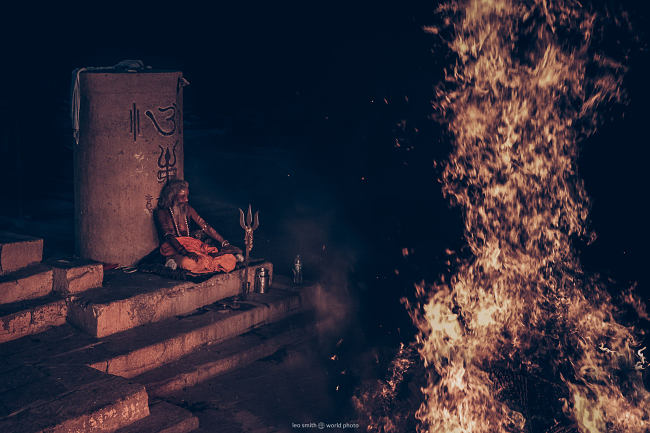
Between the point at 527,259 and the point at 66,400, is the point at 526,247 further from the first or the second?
the point at 66,400

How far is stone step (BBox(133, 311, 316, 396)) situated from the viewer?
6695 millimetres

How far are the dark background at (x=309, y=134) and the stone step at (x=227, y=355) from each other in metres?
0.94

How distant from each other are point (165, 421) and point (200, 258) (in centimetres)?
265

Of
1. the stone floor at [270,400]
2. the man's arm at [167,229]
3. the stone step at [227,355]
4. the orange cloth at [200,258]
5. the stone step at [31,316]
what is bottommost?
the stone floor at [270,400]

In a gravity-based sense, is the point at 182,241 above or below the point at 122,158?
below

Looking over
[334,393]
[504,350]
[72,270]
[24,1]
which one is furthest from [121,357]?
[24,1]

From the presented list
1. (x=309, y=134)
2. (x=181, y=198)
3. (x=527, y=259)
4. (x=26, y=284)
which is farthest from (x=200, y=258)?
(x=309, y=134)

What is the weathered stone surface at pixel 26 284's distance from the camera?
698cm

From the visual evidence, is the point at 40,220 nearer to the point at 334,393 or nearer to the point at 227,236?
the point at 227,236

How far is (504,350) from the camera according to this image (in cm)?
703

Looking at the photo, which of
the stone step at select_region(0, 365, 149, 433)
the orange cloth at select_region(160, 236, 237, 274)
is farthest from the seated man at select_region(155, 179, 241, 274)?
the stone step at select_region(0, 365, 149, 433)

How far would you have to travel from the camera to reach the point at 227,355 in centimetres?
734

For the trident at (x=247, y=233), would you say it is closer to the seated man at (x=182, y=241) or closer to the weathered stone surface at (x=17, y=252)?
the seated man at (x=182, y=241)

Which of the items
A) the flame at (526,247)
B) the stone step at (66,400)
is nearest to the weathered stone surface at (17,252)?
the stone step at (66,400)
